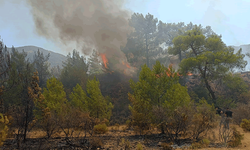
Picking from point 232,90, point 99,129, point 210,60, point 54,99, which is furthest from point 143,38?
point 99,129

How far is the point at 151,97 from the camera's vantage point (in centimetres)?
1438

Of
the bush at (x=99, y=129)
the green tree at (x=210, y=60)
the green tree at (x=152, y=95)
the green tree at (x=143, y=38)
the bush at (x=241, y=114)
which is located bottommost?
the bush at (x=99, y=129)

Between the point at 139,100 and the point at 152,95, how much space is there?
4.77 ft

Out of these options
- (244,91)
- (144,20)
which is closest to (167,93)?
(244,91)

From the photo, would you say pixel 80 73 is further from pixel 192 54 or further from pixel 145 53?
pixel 192 54

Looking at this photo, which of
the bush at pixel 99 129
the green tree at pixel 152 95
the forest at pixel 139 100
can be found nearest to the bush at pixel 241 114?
the forest at pixel 139 100

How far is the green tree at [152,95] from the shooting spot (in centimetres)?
1340

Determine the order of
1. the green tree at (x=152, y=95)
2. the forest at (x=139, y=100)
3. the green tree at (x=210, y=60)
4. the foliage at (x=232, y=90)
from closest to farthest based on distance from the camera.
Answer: the forest at (x=139, y=100)
the green tree at (x=152, y=95)
the foliage at (x=232, y=90)
the green tree at (x=210, y=60)

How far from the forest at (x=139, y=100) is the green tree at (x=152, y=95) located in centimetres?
9

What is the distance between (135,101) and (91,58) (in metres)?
37.1

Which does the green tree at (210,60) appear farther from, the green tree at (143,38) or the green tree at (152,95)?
the green tree at (152,95)

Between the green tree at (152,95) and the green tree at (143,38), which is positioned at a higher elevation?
the green tree at (143,38)

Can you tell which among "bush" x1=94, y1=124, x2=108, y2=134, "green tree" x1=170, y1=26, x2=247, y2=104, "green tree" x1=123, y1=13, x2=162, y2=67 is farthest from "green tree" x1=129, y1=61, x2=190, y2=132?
"green tree" x1=123, y1=13, x2=162, y2=67

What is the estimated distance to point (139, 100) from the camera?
45.2ft
